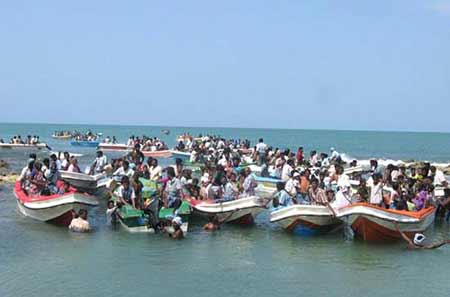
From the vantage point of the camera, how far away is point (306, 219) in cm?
1727

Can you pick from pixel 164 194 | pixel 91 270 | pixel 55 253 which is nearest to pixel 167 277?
pixel 91 270

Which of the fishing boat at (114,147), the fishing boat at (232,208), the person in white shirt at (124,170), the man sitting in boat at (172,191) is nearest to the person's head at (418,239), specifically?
the fishing boat at (232,208)

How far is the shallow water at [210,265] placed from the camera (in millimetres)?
12938

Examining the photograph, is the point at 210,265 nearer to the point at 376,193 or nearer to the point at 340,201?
the point at 340,201

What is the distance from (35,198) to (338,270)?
920 cm

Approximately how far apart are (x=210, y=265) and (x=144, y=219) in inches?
141

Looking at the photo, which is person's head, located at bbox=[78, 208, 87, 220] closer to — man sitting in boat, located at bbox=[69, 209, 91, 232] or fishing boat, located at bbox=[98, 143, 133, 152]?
man sitting in boat, located at bbox=[69, 209, 91, 232]

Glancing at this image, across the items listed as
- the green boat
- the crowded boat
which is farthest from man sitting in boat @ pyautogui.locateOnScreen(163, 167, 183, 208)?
the green boat

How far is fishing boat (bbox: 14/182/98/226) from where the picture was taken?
58.6ft

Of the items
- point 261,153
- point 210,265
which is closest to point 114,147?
point 261,153

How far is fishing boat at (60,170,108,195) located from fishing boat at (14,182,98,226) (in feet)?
11.2

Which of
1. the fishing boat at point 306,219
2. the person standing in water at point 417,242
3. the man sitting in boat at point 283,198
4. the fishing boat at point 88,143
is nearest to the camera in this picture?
the person standing in water at point 417,242

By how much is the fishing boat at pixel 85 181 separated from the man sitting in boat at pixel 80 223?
15.0ft

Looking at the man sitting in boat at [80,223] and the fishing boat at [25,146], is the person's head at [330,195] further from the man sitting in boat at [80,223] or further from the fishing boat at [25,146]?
the fishing boat at [25,146]
